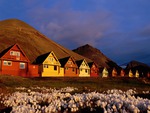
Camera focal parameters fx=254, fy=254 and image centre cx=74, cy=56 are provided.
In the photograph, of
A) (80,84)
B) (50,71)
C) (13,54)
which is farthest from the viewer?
(50,71)

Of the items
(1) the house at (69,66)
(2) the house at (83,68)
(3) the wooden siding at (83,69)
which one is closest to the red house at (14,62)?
(1) the house at (69,66)

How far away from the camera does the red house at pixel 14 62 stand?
266 ft

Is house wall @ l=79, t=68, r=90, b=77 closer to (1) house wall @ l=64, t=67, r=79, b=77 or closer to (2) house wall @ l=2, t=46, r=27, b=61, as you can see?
(1) house wall @ l=64, t=67, r=79, b=77

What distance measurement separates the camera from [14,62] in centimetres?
8356

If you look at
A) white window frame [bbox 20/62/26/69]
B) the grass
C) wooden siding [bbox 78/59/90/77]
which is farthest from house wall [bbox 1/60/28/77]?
the grass

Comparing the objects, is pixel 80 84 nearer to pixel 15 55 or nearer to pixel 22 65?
pixel 15 55

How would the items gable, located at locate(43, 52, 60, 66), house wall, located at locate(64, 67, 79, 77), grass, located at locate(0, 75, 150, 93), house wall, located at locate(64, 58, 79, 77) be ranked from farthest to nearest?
house wall, located at locate(64, 67, 79, 77), house wall, located at locate(64, 58, 79, 77), gable, located at locate(43, 52, 60, 66), grass, located at locate(0, 75, 150, 93)

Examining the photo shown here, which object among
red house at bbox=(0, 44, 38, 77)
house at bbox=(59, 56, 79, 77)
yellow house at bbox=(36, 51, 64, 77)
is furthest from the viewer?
house at bbox=(59, 56, 79, 77)

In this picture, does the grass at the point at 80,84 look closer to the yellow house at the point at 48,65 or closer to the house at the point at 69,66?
the yellow house at the point at 48,65

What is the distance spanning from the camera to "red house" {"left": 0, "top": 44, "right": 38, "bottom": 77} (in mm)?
80938

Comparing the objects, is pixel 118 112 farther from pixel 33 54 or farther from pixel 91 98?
pixel 33 54

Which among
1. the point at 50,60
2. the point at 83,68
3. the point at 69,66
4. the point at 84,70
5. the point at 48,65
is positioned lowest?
the point at 84,70

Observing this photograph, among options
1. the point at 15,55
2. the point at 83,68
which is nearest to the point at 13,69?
the point at 15,55

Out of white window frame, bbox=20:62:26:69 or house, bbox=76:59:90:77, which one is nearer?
white window frame, bbox=20:62:26:69
